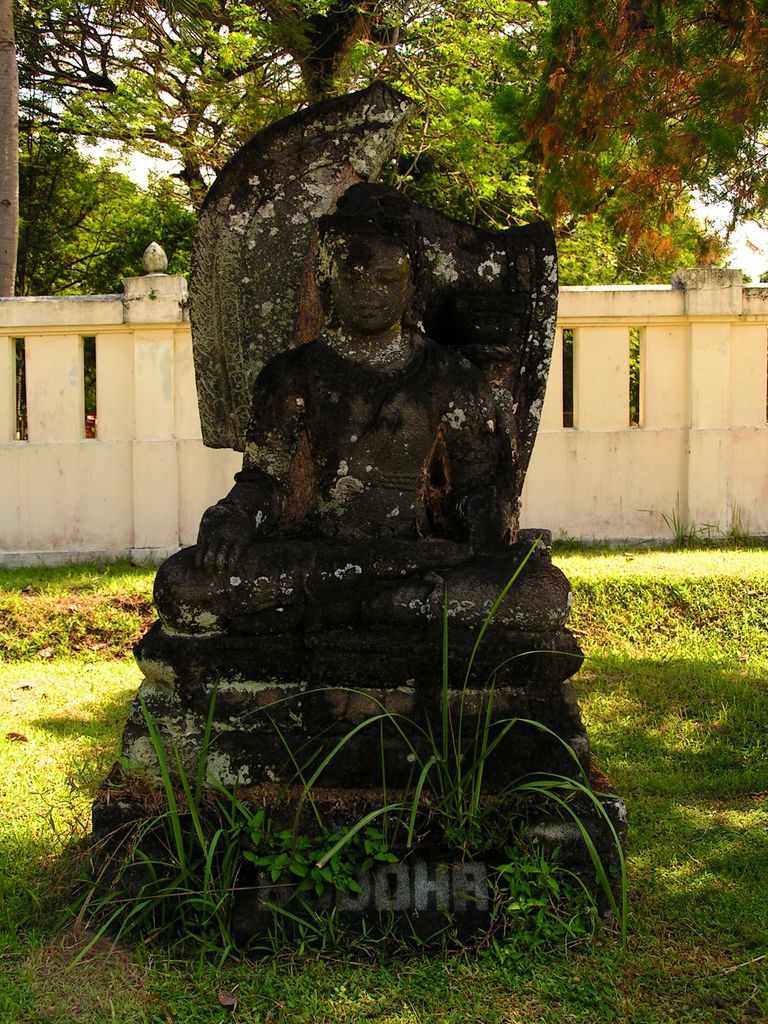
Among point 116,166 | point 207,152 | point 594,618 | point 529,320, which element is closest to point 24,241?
point 116,166

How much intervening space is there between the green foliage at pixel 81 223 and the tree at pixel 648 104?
9.64 m

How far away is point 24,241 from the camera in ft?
49.2

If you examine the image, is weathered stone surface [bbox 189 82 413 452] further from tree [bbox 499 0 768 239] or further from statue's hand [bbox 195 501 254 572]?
tree [bbox 499 0 768 239]

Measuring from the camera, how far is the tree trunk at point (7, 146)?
921 centimetres

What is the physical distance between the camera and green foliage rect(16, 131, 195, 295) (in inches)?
577

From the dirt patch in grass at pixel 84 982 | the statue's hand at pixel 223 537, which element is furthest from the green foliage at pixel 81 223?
the dirt patch in grass at pixel 84 982

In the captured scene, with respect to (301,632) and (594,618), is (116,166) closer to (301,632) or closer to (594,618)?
(594,618)

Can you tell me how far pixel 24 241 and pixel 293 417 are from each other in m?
13.4

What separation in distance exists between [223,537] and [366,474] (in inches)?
19.5

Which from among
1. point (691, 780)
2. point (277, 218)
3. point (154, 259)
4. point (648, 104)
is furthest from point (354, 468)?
point (154, 259)

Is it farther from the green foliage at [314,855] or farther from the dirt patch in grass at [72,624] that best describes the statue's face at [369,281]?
the dirt patch in grass at [72,624]

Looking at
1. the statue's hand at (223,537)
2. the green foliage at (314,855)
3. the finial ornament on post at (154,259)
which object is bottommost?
the green foliage at (314,855)

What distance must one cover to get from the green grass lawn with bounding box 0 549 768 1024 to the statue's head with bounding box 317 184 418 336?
1743mm

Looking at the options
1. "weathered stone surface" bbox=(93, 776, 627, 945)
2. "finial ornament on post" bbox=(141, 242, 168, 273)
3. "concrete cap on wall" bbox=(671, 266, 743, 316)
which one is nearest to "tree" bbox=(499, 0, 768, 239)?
"concrete cap on wall" bbox=(671, 266, 743, 316)
